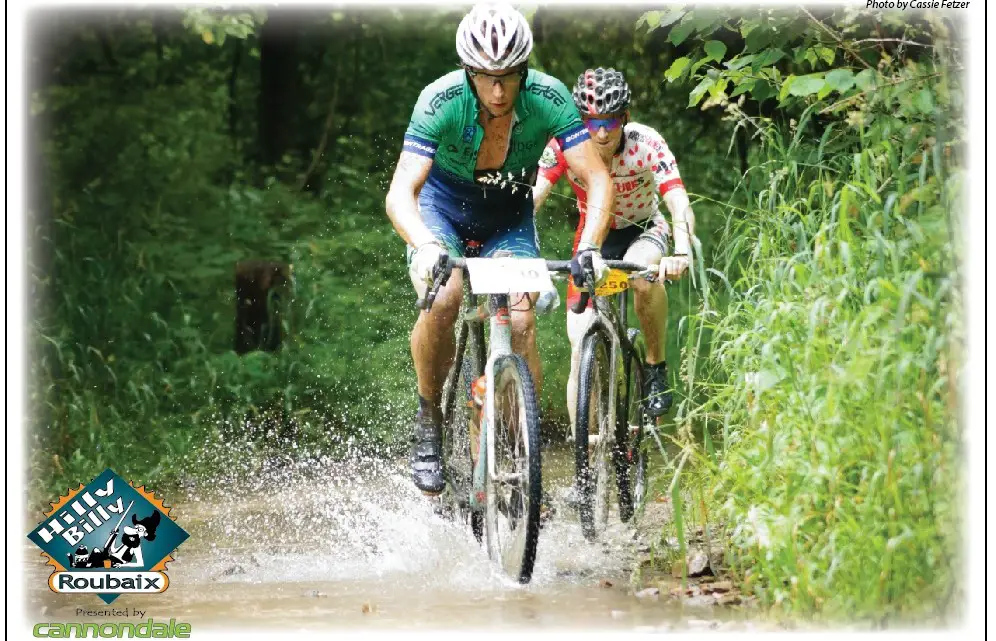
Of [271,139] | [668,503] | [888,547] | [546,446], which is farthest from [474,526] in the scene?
[271,139]

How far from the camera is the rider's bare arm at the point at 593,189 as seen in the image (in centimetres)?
529

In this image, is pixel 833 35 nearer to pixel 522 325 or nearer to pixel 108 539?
pixel 522 325

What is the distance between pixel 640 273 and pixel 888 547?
1.84 metres

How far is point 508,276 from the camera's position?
15.9ft

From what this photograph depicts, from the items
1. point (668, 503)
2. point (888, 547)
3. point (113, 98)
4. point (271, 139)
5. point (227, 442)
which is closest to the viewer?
point (888, 547)

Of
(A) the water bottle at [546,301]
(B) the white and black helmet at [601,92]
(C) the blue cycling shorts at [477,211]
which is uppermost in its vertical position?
(B) the white and black helmet at [601,92]

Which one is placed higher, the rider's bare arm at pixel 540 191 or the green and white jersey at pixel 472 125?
the green and white jersey at pixel 472 125

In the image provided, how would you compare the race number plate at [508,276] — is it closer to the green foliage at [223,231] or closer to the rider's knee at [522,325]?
the rider's knee at [522,325]

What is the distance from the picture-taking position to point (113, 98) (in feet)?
35.3

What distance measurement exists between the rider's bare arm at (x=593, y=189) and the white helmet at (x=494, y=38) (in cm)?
48

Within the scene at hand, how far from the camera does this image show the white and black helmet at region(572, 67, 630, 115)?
20.4 feet

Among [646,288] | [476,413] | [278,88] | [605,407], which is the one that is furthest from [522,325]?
[278,88]

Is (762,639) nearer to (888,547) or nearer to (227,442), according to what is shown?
(888,547)

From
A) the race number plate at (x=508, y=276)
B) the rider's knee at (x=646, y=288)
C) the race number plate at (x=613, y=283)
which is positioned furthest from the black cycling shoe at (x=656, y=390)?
the race number plate at (x=508, y=276)
